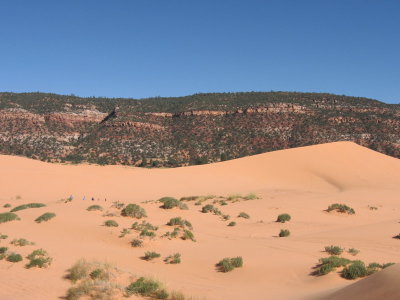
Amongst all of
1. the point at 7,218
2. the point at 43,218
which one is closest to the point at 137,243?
the point at 43,218

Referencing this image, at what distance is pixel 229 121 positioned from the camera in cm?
7212

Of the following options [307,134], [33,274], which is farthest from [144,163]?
[33,274]

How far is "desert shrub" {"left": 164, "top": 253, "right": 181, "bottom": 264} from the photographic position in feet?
32.4

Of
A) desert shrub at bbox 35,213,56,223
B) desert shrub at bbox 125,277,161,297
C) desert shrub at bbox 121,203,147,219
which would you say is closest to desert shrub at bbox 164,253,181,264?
desert shrub at bbox 125,277,161,297

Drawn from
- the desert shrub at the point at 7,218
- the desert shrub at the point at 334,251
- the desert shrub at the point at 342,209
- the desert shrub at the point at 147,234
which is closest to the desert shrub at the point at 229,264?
the desert shrub at the point at 334,251

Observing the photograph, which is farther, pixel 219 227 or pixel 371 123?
pixel 371 123

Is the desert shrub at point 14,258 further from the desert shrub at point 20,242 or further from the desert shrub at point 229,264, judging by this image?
the desert shrub at point 229,264

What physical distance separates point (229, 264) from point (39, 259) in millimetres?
4926

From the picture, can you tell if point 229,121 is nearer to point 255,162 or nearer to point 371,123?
point 371,123

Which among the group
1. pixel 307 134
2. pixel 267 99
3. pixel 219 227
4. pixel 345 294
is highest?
pixel 267 99

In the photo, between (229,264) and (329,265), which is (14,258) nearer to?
(229,264)

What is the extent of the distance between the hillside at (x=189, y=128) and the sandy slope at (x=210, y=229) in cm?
2218

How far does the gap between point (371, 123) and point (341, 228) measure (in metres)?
59.5

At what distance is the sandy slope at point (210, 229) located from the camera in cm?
831
